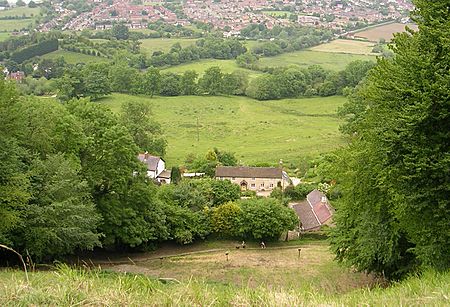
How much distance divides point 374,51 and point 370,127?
9069cm

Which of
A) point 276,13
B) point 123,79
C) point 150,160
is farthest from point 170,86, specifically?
point 276,13

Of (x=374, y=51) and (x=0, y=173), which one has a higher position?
(x=0, y=173)

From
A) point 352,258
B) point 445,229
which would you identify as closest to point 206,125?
point 352,258

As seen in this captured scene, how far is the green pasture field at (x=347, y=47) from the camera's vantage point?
102 meters

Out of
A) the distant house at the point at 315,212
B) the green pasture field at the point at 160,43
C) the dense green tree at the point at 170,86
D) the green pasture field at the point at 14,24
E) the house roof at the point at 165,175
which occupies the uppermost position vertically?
the distant house at the point at 315,212

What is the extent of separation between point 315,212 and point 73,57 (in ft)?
229

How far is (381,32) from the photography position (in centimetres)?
11844

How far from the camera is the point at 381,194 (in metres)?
13.2

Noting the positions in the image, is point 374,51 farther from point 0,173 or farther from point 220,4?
point 0,173

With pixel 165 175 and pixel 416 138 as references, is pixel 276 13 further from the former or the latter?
pixel 416 138

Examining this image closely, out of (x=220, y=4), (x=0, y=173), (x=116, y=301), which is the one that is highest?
(x=116, y=301)

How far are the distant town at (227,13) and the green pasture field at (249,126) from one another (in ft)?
208

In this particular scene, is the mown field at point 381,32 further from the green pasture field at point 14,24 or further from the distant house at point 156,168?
the distant house at point 156,168

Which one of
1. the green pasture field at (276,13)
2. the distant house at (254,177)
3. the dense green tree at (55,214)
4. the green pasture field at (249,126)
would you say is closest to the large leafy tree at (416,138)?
the dense green tree at (55,214)
